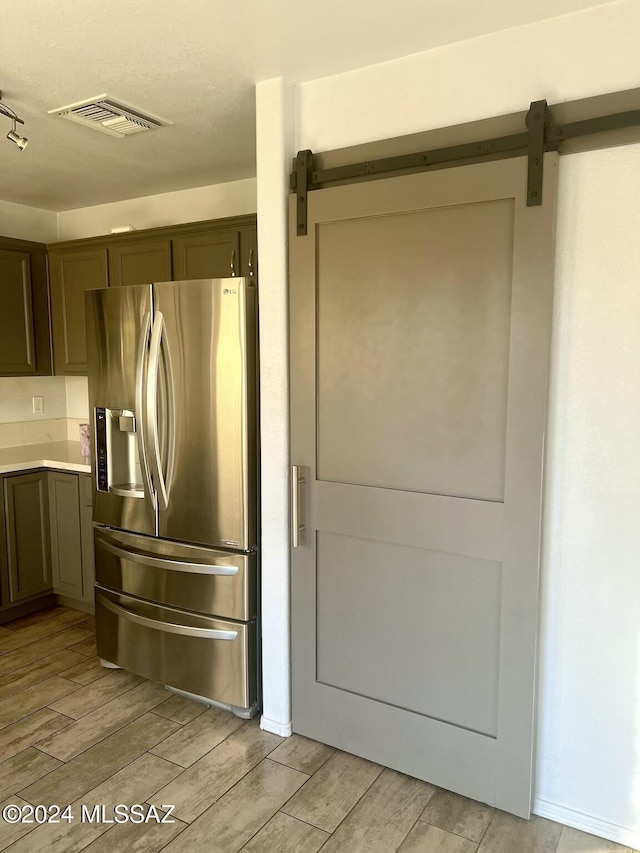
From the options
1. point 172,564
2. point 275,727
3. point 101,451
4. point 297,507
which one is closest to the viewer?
point 297,507

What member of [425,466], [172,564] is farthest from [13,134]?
[425,466]

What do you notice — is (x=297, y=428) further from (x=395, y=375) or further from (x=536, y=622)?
(x=536, y=622)

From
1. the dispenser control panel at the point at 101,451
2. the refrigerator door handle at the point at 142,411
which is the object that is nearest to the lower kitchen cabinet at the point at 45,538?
the dispenser control panel at the point at 101,451

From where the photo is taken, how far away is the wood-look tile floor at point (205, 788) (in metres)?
2.03

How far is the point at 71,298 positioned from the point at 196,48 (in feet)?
7.58

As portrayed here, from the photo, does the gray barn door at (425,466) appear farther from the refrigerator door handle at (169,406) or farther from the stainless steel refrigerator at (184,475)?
the refrigerator door handle at (169,406)

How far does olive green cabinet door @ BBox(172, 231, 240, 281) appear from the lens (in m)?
3.25

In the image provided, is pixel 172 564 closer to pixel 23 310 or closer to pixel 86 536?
pixel 86 536

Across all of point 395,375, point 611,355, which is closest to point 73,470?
point 395,375

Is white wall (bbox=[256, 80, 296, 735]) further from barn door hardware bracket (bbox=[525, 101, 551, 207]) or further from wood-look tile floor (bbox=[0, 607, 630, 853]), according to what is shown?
barn door hardware bracket (bbox=[525, 101, 551, 207])

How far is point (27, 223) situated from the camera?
4320 mm

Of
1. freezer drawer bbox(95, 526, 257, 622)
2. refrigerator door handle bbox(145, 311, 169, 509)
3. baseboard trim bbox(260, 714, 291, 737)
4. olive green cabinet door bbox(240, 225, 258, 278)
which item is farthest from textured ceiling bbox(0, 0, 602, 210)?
baseboard trim bbox(260, 714, 291, 737)

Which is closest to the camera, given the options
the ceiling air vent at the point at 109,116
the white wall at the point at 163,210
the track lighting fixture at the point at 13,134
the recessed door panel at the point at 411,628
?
the recessed door panel at the point at 411,628

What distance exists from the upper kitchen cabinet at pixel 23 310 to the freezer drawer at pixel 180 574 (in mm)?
1573
